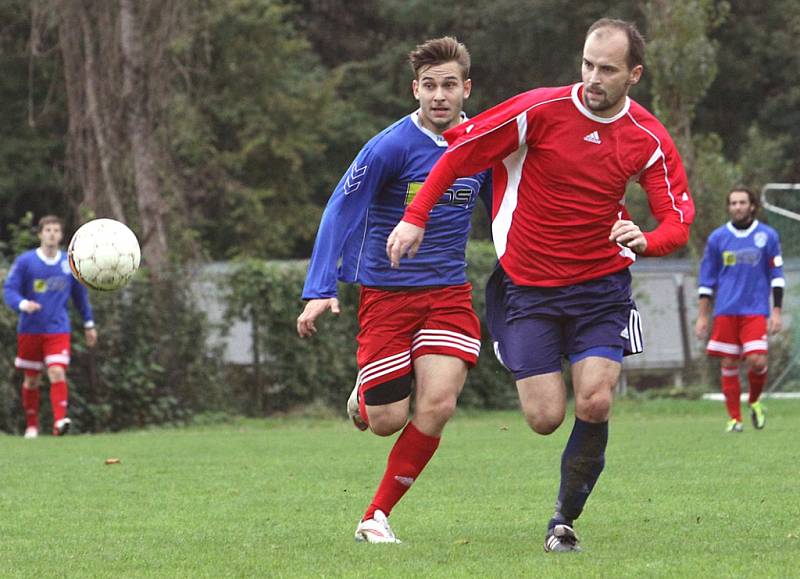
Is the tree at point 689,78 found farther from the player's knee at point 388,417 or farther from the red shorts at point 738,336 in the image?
the player's knee at point 388,417

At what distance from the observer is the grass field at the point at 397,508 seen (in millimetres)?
5879

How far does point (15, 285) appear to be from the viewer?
15625 millimetres

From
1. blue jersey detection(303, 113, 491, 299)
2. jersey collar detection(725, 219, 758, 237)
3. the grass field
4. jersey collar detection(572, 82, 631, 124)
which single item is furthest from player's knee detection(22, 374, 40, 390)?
jersey collar detection(572, 82, 631, 124)

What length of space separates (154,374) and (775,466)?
9.84 metres

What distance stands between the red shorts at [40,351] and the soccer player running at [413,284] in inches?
372

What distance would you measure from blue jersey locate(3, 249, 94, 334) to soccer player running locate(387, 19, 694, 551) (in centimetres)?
1023

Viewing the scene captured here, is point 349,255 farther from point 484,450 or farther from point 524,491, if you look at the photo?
point 484,450

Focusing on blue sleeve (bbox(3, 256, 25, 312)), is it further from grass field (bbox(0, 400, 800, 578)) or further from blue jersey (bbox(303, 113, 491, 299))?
blue jersey (bbox(303, 113, 491, 299))

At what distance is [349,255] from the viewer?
283 inches

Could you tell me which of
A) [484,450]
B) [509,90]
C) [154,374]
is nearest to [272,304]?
[154,374]

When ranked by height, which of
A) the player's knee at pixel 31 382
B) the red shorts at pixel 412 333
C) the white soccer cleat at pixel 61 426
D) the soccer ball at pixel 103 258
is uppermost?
the soccer ball at pixel 103 258

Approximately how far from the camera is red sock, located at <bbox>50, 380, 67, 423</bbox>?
52.2 feet

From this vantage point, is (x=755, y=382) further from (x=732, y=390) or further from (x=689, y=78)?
(x=689, y=78)

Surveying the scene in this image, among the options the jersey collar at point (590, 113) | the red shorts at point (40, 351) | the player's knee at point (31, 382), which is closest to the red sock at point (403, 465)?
the jersey collar at point (590, 113)
